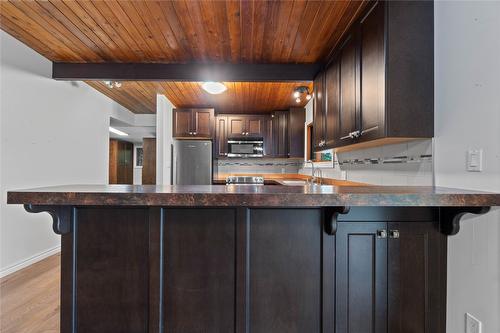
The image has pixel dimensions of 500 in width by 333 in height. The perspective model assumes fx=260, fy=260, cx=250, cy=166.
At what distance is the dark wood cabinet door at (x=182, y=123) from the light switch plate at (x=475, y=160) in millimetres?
4285

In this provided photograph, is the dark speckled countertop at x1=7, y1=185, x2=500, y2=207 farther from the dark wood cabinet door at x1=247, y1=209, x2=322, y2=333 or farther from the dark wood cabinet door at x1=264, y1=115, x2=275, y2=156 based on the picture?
the dark wood cabinet door at x1=264, y1=115, x2=275, y2=156

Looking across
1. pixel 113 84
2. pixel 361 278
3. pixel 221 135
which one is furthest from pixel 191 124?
pixel 361 278

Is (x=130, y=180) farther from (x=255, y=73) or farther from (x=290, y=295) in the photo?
(x=290, y=295)

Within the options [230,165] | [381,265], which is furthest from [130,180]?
[381,265]

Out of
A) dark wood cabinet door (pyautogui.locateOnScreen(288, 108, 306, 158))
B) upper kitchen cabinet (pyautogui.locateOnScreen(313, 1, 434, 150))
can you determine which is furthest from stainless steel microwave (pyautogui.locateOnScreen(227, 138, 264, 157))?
upper kitchen cabinet (pyautogui.locateOnScreen(313, 1, 434, 150))

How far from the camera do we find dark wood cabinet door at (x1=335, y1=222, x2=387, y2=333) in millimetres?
1338

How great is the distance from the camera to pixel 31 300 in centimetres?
221

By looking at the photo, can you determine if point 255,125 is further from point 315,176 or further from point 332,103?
point 332,103

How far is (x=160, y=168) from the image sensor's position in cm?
427

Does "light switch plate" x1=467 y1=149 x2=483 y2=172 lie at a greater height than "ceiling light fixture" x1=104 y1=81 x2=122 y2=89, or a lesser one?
lesser

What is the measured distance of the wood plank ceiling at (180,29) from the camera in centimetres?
194

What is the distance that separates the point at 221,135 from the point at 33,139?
2.96m

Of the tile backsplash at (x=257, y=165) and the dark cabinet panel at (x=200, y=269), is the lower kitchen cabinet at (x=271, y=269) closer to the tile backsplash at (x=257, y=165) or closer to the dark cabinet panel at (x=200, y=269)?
the dark cabinet panel at (x=200, y=269)

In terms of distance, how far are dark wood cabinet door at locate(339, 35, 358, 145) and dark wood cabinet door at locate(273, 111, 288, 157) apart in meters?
2.87
